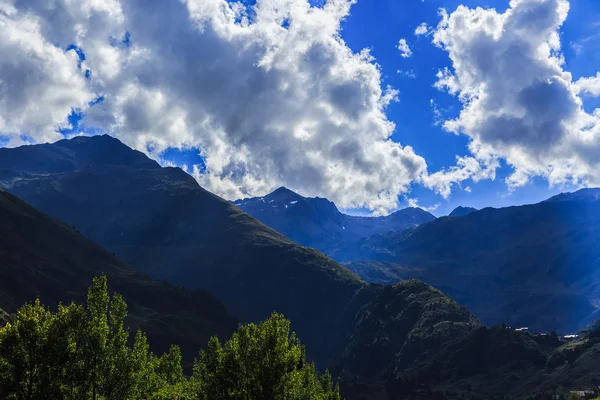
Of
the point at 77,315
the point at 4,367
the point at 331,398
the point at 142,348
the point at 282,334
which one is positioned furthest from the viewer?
the point at 331,398

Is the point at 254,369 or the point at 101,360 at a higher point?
the point at 254,369

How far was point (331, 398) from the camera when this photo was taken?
3529 inches

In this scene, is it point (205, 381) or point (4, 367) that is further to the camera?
point (205, 381)

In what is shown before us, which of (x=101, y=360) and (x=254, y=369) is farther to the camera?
(x=101, y=360)

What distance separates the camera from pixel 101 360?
41.4 m

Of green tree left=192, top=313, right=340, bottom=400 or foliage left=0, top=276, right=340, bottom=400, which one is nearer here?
foliage left=0, top=276, right=340, bottom=400

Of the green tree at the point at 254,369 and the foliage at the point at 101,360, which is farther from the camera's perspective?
the green tree at the point at 254,369

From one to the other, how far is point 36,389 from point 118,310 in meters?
9.72

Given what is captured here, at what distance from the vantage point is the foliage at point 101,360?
38.0 meters

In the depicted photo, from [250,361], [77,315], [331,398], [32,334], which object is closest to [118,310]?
[77,315]

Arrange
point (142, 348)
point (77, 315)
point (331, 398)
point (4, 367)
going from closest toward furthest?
point (4, 367)
point (77, 315)
point (142, 348)
point (331, 398)

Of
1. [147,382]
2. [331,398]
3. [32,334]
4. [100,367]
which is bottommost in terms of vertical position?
[331,398]

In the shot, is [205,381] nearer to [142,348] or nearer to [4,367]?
[142,348]

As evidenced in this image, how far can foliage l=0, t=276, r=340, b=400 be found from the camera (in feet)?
125
